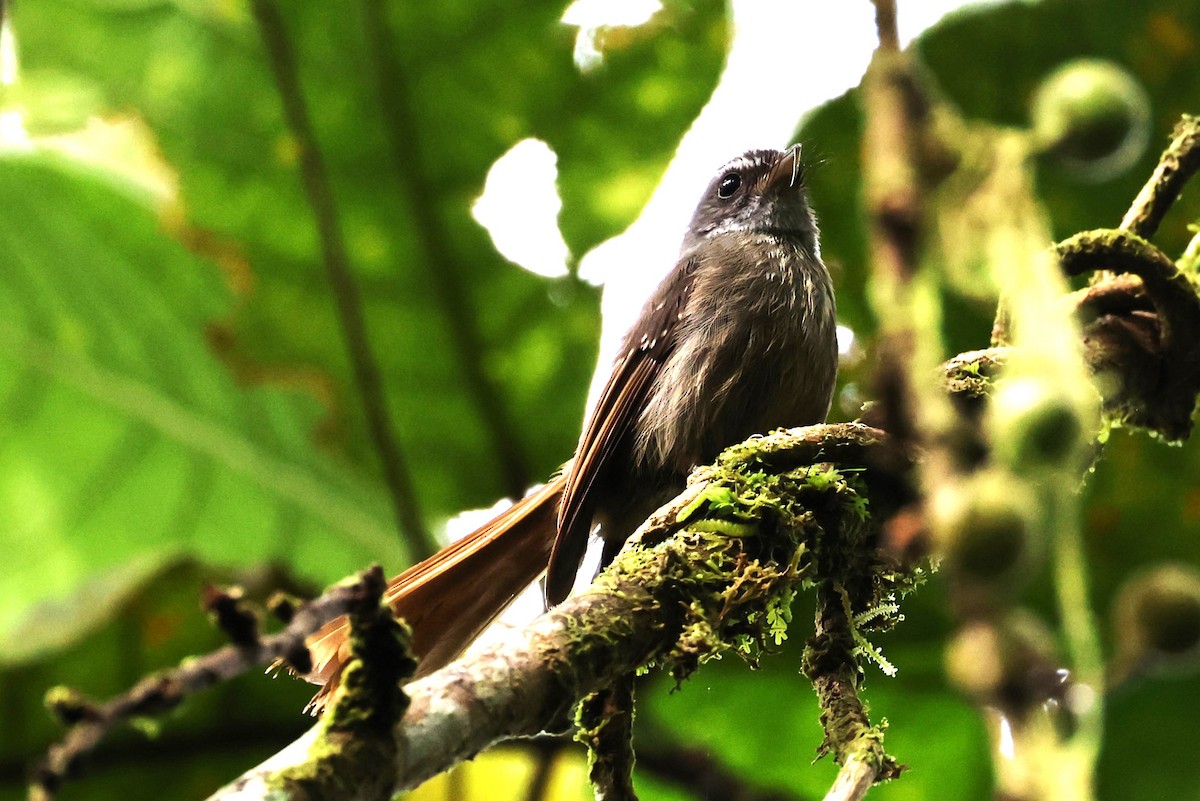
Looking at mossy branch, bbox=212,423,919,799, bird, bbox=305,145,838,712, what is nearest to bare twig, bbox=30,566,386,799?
mossy branch, bbox=212,423,919,799

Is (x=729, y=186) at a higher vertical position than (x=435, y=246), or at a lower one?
higher

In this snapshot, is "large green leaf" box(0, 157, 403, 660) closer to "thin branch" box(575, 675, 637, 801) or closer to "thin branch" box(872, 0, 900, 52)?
"thin branch" box(575, 675, 637, 801)

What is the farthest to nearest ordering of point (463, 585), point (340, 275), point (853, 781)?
1. point (340, 275)
2. point (463, 585)
3. point (853, 781)

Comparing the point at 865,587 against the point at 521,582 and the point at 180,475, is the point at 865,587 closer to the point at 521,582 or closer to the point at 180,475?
the point at 521,582

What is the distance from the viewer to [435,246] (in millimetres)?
3010

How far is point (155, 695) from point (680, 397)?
2666 mm

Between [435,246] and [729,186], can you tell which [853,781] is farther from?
[729,186]

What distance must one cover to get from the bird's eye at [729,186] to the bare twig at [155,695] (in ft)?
12.1

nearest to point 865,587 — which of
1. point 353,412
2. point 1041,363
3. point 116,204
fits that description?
point 353,412

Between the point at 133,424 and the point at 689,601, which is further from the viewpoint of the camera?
Answer: the point at 133,424

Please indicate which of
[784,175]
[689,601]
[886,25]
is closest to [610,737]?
[689,601]

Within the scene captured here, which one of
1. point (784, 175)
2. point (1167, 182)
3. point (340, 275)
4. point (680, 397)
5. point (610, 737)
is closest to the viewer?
point (610, 737)

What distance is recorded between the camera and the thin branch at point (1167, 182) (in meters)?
2.38

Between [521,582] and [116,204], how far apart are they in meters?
1.32
